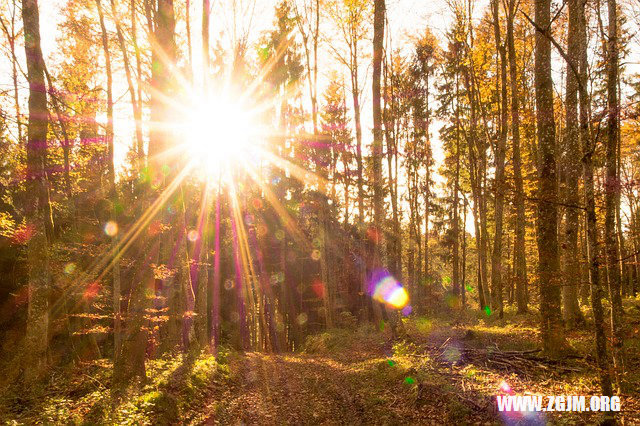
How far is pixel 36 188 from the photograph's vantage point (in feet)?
28.9

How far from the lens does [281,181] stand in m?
25.7

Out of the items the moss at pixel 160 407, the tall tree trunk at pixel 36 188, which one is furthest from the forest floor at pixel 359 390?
the tall tree trunk at pixel 36 188

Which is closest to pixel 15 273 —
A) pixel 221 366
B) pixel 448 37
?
pixel 221 366

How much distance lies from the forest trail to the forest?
0.07 m

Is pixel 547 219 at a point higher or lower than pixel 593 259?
higher

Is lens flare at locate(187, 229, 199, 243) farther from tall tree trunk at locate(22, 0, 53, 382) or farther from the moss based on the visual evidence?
the moss

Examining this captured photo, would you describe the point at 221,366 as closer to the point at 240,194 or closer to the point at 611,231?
the point at 611,231

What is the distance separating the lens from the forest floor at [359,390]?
603 centimetres

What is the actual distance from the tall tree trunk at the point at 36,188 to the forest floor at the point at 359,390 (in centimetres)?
113

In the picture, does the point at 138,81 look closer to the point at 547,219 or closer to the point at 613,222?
the point at 547,219

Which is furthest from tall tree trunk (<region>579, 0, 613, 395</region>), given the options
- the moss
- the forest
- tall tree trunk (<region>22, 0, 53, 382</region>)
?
tall tree trunk (<region>22, 0, 53, 382</region>)

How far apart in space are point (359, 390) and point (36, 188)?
352 inches

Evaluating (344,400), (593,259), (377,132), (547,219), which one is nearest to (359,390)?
(344,400)

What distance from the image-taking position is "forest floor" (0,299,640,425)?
237 inches
